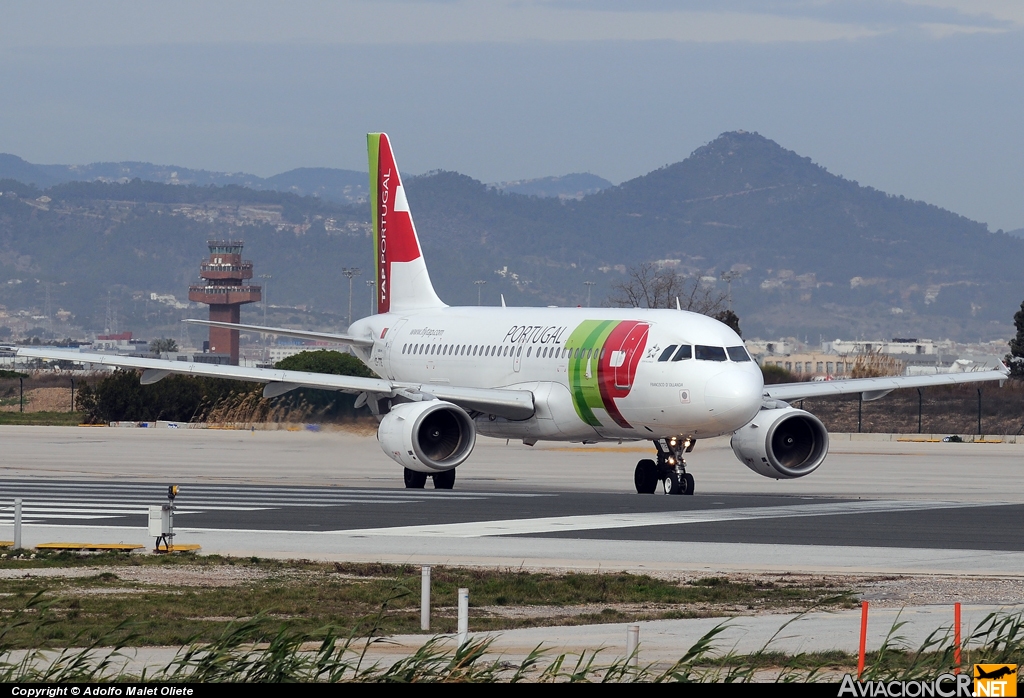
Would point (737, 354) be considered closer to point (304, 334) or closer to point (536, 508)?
point (536, 508)

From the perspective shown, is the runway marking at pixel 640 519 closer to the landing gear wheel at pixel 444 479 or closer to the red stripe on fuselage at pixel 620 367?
the red stripe on fuselage at pixel 620 367

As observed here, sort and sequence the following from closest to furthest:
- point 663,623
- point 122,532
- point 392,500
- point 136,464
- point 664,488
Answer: point 663,623, point 122,532, point 392,500, point 664,488, point 136,464

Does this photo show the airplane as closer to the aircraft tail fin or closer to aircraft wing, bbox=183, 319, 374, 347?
aircraft wing, bbox=183, 319, 374, 347

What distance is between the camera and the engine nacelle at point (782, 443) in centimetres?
3484

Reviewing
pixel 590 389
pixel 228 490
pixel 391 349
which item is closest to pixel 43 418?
pixel 391 349

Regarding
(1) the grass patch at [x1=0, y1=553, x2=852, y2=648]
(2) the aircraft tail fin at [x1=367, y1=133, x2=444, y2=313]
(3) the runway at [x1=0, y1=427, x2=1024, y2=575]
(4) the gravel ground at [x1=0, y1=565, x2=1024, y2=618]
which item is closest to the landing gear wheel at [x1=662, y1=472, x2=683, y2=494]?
(3) the runway at [x1=0, y1=427, x2=1024, y2=575]

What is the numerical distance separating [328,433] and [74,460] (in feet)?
24.1

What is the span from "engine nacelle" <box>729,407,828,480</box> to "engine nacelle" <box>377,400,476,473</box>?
5.92 meters

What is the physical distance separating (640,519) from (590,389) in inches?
293

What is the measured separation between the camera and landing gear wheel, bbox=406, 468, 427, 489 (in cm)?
3675

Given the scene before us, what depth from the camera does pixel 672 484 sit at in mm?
34500

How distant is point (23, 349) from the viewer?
3550cm

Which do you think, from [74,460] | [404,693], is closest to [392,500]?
[74,460]

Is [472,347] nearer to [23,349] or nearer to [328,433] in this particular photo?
[328,433]
